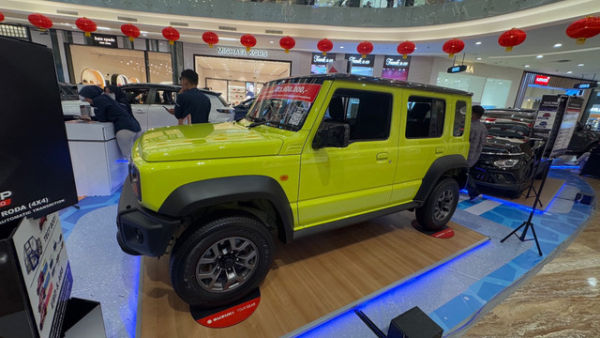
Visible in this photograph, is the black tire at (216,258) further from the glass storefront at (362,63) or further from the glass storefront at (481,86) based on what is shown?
the glass storefront at (481,86)

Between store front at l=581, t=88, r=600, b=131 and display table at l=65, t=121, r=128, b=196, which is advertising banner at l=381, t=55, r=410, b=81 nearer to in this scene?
display table at l=65, t=121, r=128, b=196

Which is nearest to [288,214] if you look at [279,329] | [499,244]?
[279,329]

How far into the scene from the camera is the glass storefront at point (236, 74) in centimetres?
1419

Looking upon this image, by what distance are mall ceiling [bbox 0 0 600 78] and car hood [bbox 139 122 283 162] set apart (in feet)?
32.0

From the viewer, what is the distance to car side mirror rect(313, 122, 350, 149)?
1.92 metres

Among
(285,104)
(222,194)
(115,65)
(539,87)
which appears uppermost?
(539,87)

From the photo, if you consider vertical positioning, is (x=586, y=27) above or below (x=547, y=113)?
above

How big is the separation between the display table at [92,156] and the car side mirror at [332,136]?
3508mm

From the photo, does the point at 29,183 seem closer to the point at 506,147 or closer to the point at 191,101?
the point at 191,101

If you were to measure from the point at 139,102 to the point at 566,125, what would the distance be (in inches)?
312

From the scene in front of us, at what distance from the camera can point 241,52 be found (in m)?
13.2

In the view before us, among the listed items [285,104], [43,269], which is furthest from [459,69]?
[43,269]

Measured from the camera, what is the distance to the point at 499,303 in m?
2.21

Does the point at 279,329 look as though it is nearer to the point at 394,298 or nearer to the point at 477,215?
the point at 394,298
